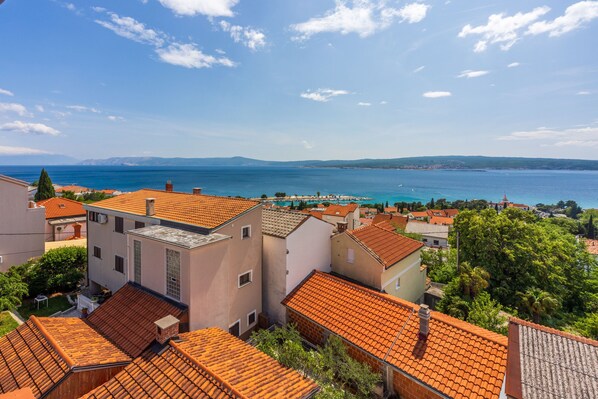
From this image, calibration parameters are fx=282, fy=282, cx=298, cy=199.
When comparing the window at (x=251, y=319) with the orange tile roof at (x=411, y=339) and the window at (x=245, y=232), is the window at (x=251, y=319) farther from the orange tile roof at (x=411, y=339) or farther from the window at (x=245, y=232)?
the window at (x=245, y=232)

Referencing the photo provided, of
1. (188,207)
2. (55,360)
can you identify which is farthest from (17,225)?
(55,360)

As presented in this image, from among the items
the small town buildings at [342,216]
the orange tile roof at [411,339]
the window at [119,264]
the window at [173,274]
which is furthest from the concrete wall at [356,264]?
the small town buildings at [342,216]

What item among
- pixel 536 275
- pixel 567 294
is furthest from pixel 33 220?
pixel 567 294

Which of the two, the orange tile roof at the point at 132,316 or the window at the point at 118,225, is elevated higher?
the window at the point at 118,225

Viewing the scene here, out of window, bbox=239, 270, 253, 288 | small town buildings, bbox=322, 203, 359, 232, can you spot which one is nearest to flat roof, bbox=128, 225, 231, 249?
window, bbox=239, 270, 253, 288

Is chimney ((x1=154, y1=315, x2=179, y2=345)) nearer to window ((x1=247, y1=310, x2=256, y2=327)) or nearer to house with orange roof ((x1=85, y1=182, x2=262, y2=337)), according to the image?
house with orange roof ((x1=85, y1=182, x2=262, y2=337))

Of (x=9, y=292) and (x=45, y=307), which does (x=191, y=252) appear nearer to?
(x=9, y=292)

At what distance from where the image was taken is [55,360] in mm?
8562

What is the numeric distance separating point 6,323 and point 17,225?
11.5 m

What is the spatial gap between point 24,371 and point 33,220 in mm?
20154

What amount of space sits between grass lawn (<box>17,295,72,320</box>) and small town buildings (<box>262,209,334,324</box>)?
12860 mm

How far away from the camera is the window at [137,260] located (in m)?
13.1

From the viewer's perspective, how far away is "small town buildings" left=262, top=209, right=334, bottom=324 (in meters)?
14.8

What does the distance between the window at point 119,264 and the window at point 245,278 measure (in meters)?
7.55
